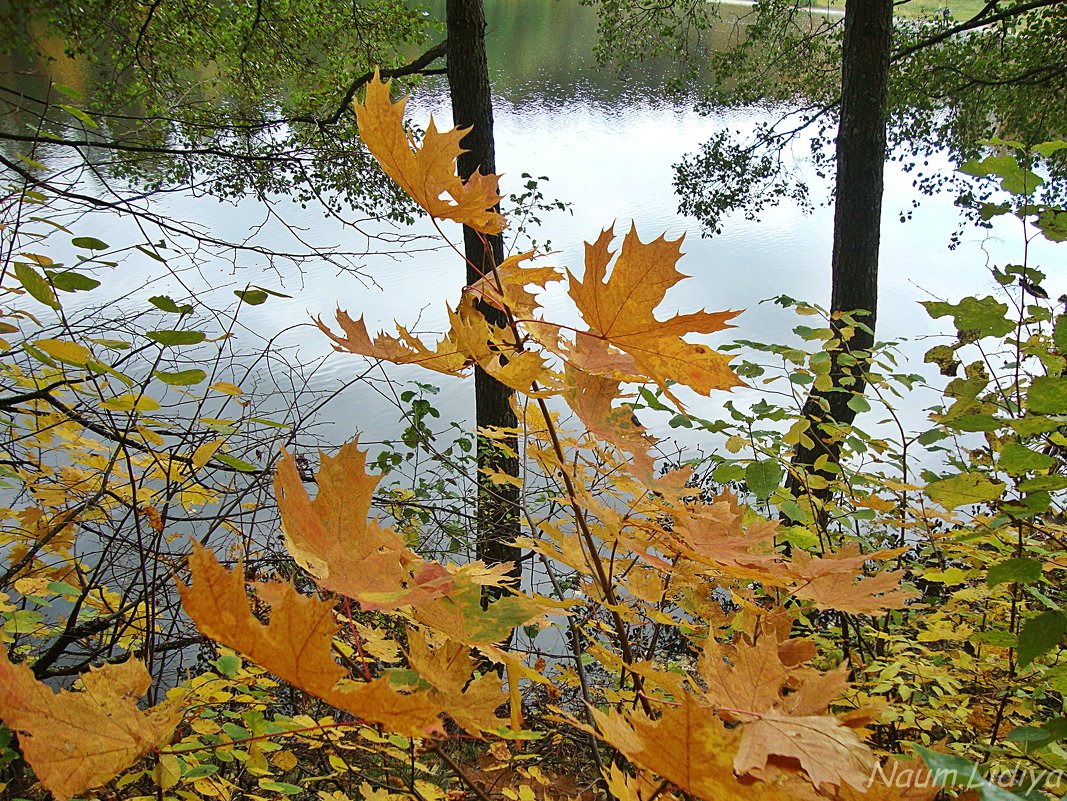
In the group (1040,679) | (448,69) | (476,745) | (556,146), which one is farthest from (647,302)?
(556,146)

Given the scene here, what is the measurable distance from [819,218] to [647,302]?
816cm

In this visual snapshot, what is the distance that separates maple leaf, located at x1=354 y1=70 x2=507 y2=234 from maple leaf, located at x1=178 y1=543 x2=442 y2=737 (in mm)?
301

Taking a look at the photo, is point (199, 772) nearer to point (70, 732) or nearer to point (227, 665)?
point (227, 665)

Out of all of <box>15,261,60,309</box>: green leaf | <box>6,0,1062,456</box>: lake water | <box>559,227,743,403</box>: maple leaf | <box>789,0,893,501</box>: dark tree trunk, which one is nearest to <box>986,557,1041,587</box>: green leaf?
<box>559,227,743,403</box>: maple leaf

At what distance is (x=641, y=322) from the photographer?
1.63ft

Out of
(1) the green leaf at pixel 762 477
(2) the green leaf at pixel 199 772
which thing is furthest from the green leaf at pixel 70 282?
(1) the green leaf at pixel 762 477

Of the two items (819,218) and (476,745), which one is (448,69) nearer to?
(476,745)

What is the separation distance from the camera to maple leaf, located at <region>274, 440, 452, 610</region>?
39 cm

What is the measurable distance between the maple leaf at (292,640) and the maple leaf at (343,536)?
54mm

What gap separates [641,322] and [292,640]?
31cm

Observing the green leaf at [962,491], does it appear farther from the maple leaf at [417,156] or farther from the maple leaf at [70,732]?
the maple leaf at [70,732]

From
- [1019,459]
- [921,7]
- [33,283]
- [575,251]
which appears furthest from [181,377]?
[921,7]

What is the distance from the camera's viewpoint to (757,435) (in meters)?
1.57

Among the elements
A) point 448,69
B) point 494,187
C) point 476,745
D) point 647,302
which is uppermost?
point 448,69
